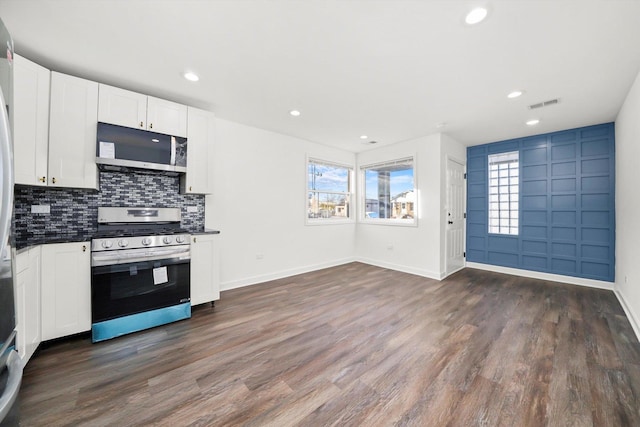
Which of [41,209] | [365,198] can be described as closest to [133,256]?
[41,209]

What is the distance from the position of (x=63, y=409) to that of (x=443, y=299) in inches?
147

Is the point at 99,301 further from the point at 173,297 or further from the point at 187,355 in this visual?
the point at 187,355

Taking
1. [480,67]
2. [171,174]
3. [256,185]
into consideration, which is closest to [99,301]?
[171,174]

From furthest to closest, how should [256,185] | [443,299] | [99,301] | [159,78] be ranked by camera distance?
1. [256,185]
2. [443,299]
3. [159,78]
4. [99,301]

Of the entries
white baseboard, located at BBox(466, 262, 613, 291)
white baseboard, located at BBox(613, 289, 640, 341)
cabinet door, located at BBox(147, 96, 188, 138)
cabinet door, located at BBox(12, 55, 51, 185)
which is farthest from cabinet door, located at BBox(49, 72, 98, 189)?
white baseboard, located at BBox(466, 262, 613, 291)

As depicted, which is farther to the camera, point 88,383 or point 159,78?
point 159,78

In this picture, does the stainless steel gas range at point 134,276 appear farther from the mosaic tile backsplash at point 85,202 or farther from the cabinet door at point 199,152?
the cabinet door at point 199,152

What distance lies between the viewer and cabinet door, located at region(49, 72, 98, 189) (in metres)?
2.31

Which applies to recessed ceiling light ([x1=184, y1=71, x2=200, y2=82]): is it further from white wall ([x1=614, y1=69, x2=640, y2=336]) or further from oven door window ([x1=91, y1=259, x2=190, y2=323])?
white wall ([x1=614, y1=69, x2=640, y2=336])

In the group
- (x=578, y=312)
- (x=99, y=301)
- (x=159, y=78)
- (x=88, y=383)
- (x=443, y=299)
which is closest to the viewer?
(x=88, y=383)

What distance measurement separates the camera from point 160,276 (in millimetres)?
2604

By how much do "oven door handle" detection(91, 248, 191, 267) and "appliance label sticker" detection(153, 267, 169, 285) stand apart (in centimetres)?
11

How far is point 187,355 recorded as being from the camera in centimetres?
209

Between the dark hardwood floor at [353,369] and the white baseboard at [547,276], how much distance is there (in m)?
0.95
